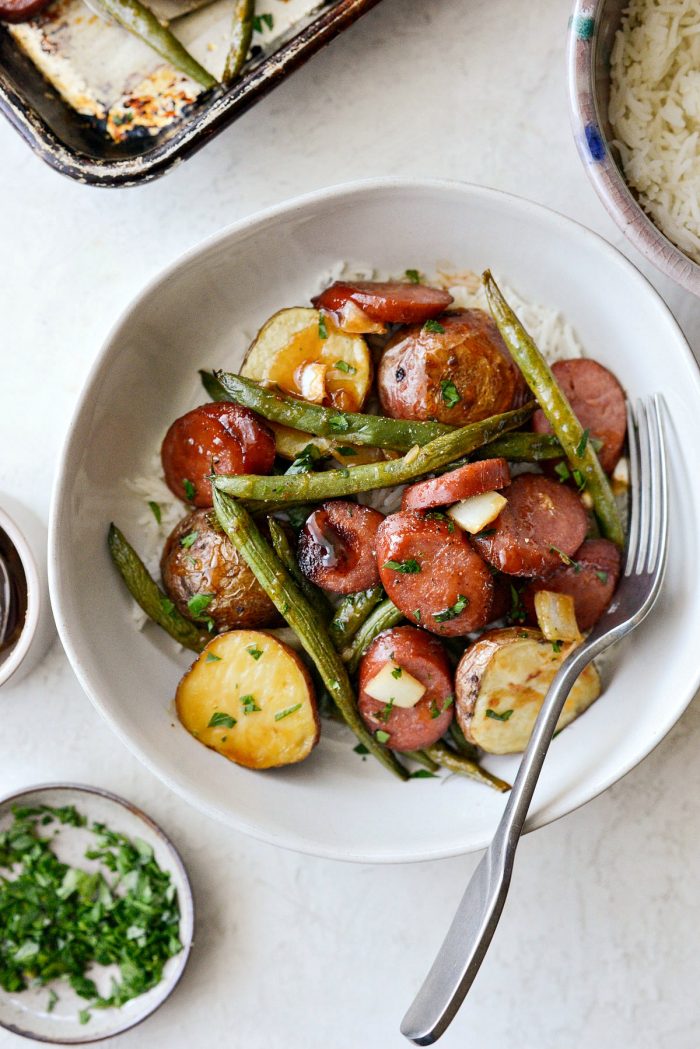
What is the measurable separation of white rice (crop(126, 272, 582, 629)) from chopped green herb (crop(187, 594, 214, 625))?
0.54 feet

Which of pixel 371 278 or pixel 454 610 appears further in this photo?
pixel 371 278

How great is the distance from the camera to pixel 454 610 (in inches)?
71.0

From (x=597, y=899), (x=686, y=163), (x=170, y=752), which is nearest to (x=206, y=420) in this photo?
(x=170, y=752)

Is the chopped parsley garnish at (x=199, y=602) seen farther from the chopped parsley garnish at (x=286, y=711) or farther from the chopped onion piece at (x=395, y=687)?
the chopped onion piece at (x=395, y=687)

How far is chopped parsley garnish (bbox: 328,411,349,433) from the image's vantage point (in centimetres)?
184

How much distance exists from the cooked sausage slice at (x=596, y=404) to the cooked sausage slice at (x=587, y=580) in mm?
188

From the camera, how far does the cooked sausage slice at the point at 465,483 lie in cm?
174

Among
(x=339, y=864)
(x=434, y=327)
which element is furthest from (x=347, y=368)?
(x=339, y=864)

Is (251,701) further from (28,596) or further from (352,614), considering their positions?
(28,596)

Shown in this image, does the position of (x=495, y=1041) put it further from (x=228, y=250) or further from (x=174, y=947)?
(x=228, y=250)

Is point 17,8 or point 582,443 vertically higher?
→ point 17,8

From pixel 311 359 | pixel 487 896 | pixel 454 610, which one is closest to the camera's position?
pixel 487 896

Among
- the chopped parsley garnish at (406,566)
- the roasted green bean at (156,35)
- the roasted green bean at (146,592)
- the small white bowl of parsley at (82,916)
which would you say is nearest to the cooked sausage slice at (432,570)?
the chopped parsley garnish at (406,566)

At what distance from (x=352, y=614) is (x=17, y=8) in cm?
155
